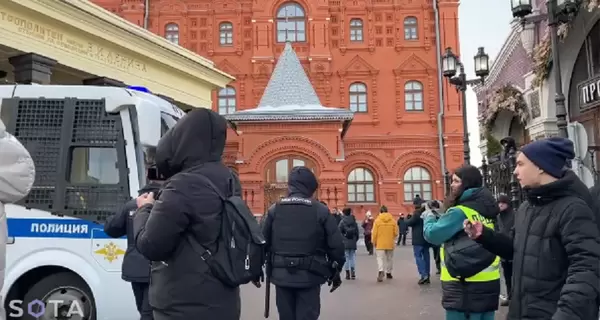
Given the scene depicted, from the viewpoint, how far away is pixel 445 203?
4.70 meters

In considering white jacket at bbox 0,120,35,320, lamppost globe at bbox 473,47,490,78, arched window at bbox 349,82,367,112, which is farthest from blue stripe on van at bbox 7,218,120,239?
arched window at bbox 349,82,367,112

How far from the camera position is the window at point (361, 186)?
31406 mm

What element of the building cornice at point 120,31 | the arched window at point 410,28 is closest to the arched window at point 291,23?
the arched window at point 410,28

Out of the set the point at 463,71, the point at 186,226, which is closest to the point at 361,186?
the point at 463,71

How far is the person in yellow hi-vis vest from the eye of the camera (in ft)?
14.2

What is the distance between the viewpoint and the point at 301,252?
548cm

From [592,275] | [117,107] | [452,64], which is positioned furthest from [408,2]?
[592,275]

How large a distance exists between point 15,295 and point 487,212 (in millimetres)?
5339

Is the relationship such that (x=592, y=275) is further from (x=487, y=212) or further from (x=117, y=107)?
(x=117, y=107)

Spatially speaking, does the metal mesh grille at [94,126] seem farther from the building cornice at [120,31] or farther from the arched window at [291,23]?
the arched window at [291,23]

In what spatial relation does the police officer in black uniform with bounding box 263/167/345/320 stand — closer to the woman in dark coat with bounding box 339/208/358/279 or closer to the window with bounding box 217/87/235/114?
the woman in dark coat with bounding box 339/208/358/279

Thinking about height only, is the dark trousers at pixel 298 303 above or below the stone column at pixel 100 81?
below

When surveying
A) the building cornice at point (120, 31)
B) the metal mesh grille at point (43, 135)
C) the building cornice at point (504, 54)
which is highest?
the building cornice at point (504, 54)

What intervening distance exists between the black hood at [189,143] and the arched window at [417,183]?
28.8 metres
